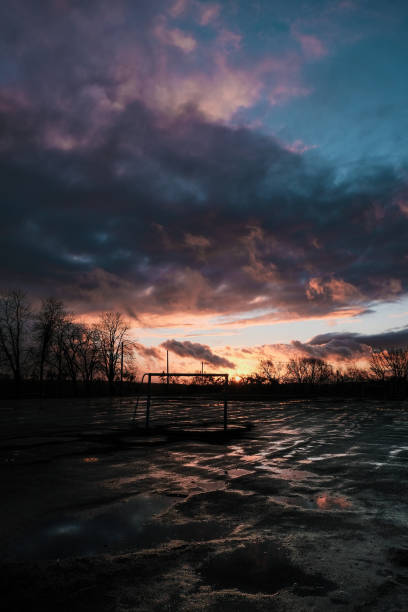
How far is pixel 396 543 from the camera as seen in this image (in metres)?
3.90

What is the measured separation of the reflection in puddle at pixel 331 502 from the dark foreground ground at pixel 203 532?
2 centimetres

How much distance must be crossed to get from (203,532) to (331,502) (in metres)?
1.92

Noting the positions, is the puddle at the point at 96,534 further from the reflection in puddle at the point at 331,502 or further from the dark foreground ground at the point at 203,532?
the reflection in puddle at the point at 331,502

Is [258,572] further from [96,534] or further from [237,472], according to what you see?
[237,472]

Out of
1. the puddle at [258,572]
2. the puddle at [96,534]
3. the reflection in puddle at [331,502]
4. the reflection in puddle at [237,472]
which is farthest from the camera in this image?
the reflection in puddle at [237,472]

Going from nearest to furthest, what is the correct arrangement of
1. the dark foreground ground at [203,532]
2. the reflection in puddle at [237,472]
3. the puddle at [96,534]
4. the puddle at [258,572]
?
the dark foreground ground at [203,532] < the puddle at [258,572] < the puddle at [96,534] < the reflection in puddle at [237,472]

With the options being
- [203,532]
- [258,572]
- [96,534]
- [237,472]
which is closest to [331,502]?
[203,532]

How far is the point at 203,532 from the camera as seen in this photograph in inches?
167

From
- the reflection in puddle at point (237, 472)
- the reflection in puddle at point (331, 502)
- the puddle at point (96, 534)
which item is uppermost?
the puddle at point (96, 534)

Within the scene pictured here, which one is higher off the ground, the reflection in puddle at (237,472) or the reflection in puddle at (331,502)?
the reflection in puddle at (331,502)

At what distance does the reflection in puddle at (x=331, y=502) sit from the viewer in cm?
514

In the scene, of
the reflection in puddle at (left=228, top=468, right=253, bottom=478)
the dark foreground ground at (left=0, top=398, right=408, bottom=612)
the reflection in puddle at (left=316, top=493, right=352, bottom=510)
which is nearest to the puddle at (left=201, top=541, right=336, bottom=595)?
the dark foreground ground at (left=0, top=398, right=408, bottom=612)

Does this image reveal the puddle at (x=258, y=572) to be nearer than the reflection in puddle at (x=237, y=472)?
Yes

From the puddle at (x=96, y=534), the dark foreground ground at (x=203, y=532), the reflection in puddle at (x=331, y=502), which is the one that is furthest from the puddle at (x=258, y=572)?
the reflection in puddle at (x=331, y=502)
